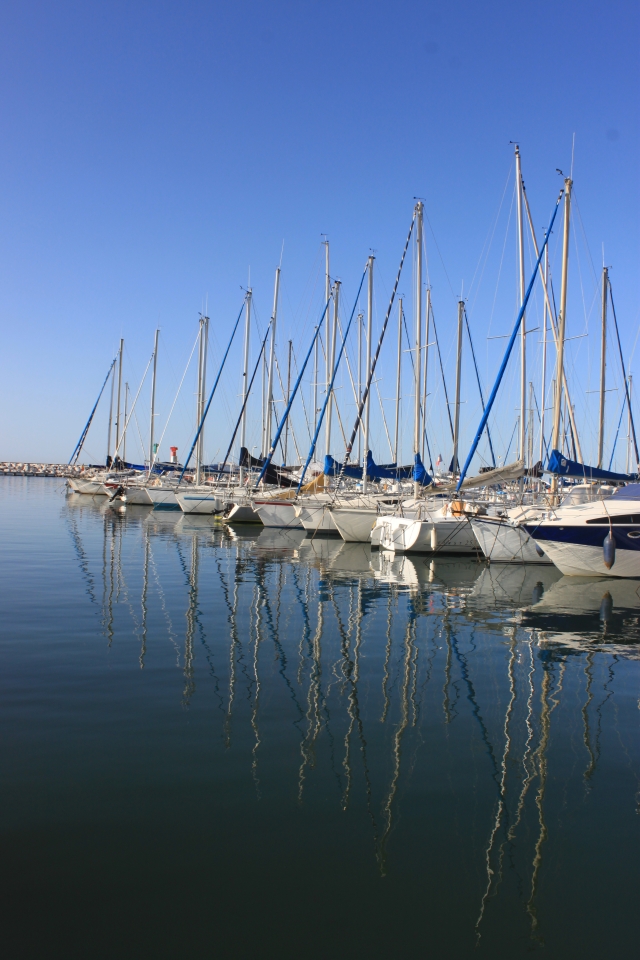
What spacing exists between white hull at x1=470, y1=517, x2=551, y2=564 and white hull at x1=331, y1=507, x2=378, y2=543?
662 centimetres

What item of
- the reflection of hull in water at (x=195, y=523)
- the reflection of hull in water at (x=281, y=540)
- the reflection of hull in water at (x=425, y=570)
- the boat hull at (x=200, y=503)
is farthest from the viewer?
the boat hull at (x=200, y=503)

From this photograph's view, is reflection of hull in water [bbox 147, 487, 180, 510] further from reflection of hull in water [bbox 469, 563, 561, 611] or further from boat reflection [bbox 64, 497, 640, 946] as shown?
reflection of hull in water [bbox 469, 563, 561, 611]

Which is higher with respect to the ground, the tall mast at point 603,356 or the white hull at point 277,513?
the tall mast at point 603,356

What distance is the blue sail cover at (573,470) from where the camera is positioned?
73.2 ft

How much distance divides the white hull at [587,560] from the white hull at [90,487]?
164 ft

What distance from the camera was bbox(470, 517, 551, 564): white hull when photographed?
2441 centimetres

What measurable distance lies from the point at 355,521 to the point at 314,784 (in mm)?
24395

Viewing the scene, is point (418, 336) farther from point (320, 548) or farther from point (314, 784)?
point (314, 784)

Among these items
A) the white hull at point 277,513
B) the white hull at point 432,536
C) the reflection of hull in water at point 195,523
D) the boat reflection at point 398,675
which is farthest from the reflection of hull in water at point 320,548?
the reflection of hull in water at point 195,523

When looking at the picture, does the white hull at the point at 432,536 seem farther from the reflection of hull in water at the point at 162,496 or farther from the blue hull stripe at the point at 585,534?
the reflection of hull in water at the point at 162,496

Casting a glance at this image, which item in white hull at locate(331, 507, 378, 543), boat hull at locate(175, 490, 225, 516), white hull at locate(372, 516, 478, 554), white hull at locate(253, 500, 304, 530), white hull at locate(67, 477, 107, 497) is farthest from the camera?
white hull at locate(67, 477, 107, 497)

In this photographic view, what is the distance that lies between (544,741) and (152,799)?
171 inches

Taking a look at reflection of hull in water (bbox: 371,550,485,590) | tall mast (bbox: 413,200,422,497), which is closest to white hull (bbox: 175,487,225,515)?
tall mast (bbox: 413,200,422,497)

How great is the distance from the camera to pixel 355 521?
30.8m
